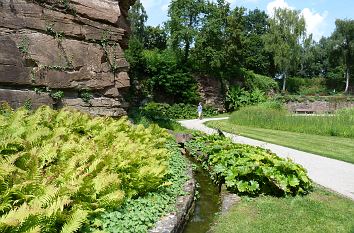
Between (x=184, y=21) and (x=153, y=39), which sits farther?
(x=153, y=39)

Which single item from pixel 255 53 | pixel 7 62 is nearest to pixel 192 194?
pixel 7 62

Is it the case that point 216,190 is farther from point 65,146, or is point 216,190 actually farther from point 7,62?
point 7,62

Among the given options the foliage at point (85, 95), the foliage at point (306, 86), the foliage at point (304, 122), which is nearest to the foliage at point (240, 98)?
the foliage at point (304, 122)

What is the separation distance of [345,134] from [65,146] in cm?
1587

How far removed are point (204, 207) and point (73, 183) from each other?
11.8ft

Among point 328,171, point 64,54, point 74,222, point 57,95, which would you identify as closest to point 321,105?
point 328,171

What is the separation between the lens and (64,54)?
1431cm

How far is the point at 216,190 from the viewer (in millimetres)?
8742

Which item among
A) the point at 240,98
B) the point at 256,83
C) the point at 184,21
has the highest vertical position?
the point at 184,21

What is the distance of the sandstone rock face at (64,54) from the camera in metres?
13.0

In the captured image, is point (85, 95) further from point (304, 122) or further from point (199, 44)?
point (199, 44)

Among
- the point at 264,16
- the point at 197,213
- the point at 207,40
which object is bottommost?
the point at 197,213

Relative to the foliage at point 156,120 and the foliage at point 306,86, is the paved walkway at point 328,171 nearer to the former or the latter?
the foliage at point 156,120

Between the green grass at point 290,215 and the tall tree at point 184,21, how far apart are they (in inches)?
1190
